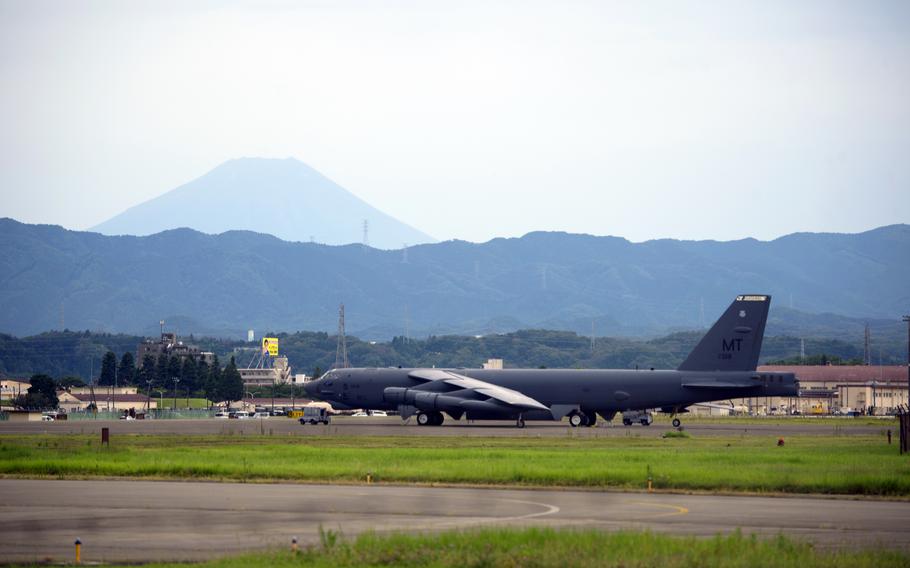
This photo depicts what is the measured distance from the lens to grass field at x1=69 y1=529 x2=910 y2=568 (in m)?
20.7

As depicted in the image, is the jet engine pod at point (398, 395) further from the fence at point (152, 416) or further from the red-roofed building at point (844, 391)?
the red-roofed building at point (844, 391)

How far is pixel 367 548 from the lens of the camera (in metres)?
22.0

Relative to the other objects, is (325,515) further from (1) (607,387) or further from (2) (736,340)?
(2) (736,340)

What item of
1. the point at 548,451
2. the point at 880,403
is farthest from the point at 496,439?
the point at 880,403

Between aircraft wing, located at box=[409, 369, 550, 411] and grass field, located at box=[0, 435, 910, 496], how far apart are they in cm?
1647

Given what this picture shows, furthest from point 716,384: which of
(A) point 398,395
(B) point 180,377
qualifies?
(B) point 180,377

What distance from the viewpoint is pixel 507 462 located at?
42344 millimetres

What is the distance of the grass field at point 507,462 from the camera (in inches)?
1439

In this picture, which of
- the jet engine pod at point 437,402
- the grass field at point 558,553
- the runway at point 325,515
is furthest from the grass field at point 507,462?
the jet engine pod at point 437,402

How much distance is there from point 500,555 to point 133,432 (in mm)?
50183

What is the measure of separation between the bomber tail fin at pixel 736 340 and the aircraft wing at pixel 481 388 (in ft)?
33.1

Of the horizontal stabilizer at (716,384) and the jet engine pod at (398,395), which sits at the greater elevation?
the horizontal stabilizer at (716,384)

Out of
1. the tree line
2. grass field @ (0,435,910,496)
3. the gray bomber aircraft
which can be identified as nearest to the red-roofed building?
the tree line

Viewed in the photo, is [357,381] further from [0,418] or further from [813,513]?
[813,513]
